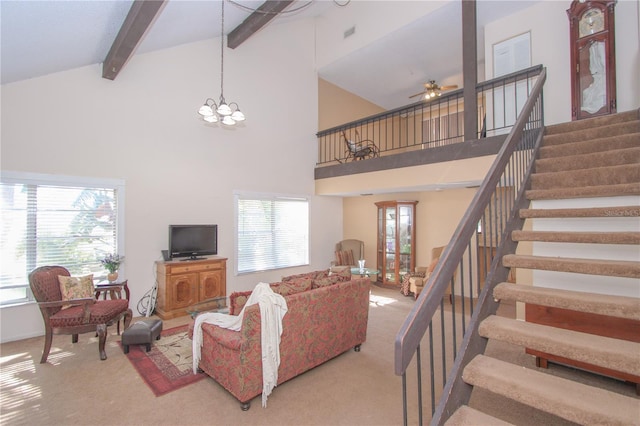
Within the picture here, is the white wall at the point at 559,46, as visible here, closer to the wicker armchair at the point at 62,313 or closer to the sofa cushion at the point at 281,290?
the sofa cushion at the point at 281,290

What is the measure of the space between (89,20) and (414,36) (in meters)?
5.42

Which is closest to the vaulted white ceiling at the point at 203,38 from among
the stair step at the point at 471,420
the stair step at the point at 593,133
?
the stair step at the point at 593,133

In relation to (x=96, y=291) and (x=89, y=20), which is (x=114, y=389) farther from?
(x=89, y=20)

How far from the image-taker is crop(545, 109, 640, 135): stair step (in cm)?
330

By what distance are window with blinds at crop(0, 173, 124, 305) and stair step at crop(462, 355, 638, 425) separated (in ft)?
16.2

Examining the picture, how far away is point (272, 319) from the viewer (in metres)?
2.55

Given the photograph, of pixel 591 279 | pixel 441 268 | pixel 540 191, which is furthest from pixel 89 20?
pixel 591 279

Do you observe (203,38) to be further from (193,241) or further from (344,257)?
(344,257)

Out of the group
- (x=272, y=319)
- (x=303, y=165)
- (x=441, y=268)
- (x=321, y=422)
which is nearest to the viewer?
(x=441, y=268)

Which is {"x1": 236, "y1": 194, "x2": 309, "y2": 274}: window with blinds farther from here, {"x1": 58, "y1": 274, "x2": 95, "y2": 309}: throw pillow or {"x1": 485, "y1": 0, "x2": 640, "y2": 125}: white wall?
{"x1": 485, "y1": 0, "x2": 640, "y2": 125}: white wall

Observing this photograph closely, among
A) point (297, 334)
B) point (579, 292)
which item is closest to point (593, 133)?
point (579, 292)

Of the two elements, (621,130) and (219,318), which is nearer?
(219,318)

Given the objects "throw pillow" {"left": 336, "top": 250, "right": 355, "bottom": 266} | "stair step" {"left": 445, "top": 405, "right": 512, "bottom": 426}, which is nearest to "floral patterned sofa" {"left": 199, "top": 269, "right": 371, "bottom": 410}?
"stair step" {"left": 445, "top": 405, "right": 512, "bottom": 426}

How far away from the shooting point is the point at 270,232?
21.6 feet
